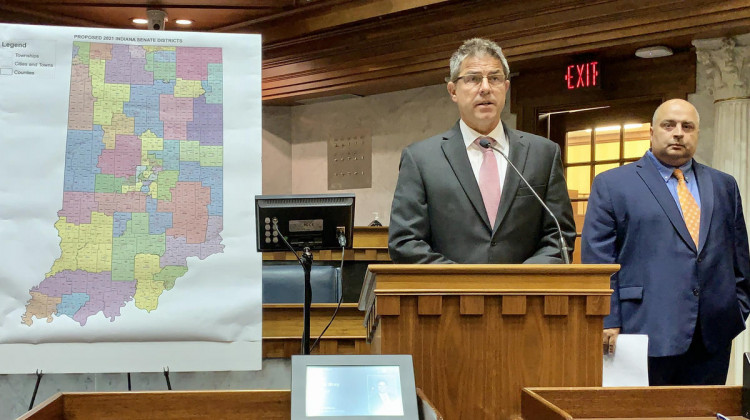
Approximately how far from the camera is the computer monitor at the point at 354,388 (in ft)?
4.18

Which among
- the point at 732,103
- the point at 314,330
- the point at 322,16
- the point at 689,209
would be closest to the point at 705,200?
the point at 689,209

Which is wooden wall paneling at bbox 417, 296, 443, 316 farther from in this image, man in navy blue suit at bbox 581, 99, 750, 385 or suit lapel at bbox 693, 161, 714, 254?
suit lapel at bbox 693, 161, 714, 254

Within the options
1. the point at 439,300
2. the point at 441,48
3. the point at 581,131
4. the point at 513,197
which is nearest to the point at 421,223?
the point at 513,197

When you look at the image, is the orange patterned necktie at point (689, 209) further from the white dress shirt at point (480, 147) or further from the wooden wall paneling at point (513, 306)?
the wooden wall paneling at point (513, 306)

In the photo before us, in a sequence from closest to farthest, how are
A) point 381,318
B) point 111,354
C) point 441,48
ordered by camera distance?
1. point 381,318
2. point 111,354
3. point 441,48

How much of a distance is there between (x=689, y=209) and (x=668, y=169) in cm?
16

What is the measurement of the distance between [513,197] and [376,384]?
87 cm

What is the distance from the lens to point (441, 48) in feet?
18.5

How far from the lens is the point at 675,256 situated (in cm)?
254

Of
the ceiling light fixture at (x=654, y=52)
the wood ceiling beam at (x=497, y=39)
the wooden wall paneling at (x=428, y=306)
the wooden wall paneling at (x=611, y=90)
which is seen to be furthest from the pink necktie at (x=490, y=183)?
the wooden wall paneling at (x=611, y=90)

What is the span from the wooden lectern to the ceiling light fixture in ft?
13.5

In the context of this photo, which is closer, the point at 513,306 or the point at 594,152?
the point at 513,306

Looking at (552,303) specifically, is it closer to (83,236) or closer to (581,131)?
(83,236)

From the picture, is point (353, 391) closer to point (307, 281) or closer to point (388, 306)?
point (388, 306)
